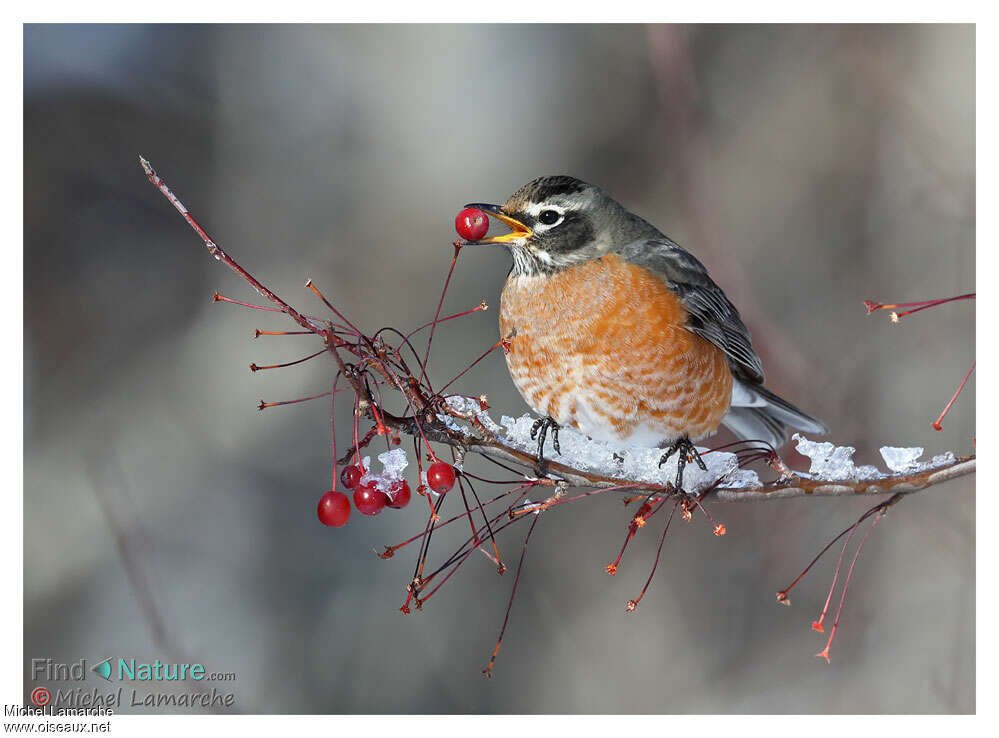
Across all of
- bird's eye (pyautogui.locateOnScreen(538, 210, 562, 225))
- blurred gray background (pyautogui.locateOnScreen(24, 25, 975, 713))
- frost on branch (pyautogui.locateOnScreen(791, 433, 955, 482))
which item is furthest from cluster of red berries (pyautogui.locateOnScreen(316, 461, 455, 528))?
blurred gray background (pyautogui.locateOnScreen(24, 25, 975, 713))

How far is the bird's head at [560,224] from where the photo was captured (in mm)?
2596

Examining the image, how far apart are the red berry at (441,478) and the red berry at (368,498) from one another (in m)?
0.14

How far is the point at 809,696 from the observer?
362cm

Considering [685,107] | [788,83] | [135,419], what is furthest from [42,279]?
[788,83]

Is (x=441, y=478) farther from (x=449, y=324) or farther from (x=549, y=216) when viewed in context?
(x=449, y=324)

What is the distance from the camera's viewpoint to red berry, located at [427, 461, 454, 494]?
183 cm

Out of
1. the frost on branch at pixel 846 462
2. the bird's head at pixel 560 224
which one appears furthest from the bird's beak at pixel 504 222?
the frost on branch at pixel 846 462

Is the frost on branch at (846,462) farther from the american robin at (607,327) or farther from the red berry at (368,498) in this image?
the red berry at (368,498)

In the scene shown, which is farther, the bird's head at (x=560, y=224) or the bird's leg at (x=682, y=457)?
the bird's head at (x=560, y=224)
